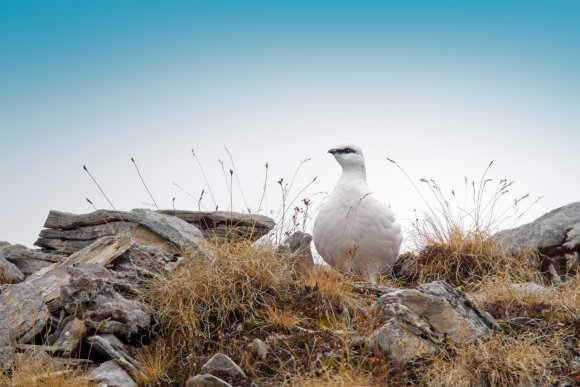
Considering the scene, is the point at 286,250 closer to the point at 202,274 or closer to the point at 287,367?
the point at 202,274

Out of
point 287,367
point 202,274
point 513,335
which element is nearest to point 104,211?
point 202,274

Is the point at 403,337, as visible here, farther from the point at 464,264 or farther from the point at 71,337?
the point at 464,264

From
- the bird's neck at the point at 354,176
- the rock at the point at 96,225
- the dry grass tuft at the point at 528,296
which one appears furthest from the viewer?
the rock at the point at 96,225

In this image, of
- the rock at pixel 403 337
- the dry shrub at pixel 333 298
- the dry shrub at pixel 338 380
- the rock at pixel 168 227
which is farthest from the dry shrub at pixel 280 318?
the rock at pixel 168 227

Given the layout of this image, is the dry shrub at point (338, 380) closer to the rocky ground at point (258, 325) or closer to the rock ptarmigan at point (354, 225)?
the rocky ground at point (258, 325)

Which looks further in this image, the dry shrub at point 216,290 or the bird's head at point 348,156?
the bird's head at point 348,156

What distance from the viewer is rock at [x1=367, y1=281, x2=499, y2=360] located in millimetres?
6543

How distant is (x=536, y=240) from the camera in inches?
440

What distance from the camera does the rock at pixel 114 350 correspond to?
660 cm

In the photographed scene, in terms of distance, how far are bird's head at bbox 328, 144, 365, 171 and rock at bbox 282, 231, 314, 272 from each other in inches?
42.8

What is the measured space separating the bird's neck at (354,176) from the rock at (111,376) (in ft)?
13.4

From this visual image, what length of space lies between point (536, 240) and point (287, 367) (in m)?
6.18

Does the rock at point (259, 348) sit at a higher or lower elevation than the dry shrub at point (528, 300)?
lower

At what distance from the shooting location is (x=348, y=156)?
9.46 m
